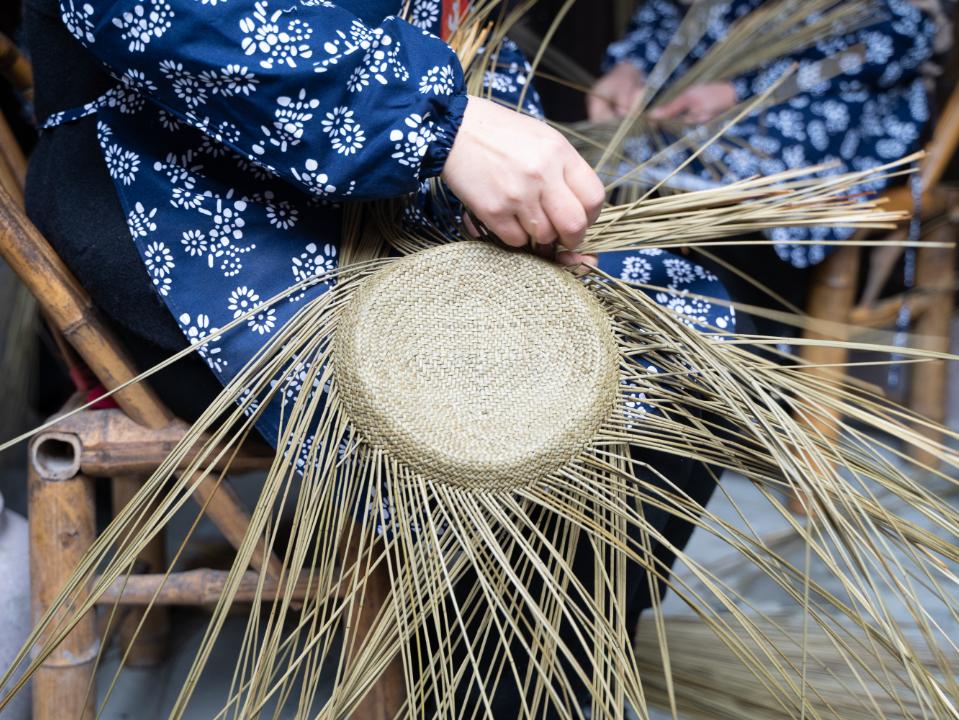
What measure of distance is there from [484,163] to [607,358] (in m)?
0.17

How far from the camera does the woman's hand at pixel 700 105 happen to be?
5.32 feet

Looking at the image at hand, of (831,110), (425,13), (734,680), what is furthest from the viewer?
(831,110)

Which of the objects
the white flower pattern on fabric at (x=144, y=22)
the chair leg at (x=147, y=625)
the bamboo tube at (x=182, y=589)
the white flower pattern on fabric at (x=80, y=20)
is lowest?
the chair leg at (x=147, y=625)

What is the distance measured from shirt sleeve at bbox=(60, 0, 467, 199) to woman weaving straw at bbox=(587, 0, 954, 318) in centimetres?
96

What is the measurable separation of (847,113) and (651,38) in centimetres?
46

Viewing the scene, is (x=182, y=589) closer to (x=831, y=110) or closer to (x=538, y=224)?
(x=538, y=224)

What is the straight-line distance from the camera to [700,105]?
5.38 ft

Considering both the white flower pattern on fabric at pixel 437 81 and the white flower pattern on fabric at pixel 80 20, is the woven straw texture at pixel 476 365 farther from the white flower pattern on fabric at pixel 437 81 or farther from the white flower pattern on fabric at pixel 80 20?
the white flower pattern on fabric at pixel 80 20

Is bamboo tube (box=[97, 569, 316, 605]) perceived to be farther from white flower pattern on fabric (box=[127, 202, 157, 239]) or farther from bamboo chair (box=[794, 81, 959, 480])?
bamboo chair (box=[794, 81, 959, 480])

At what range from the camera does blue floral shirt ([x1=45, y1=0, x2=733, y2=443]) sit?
0.65 metres

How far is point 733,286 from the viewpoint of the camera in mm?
1620

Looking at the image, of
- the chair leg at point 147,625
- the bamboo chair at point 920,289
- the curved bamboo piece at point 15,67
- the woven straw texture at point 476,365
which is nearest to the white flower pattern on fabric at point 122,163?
the woven straw texture at point 476,365

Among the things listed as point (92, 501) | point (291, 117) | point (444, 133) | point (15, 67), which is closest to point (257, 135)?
point (291, 117)

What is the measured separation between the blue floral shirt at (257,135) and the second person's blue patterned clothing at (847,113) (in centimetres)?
84
